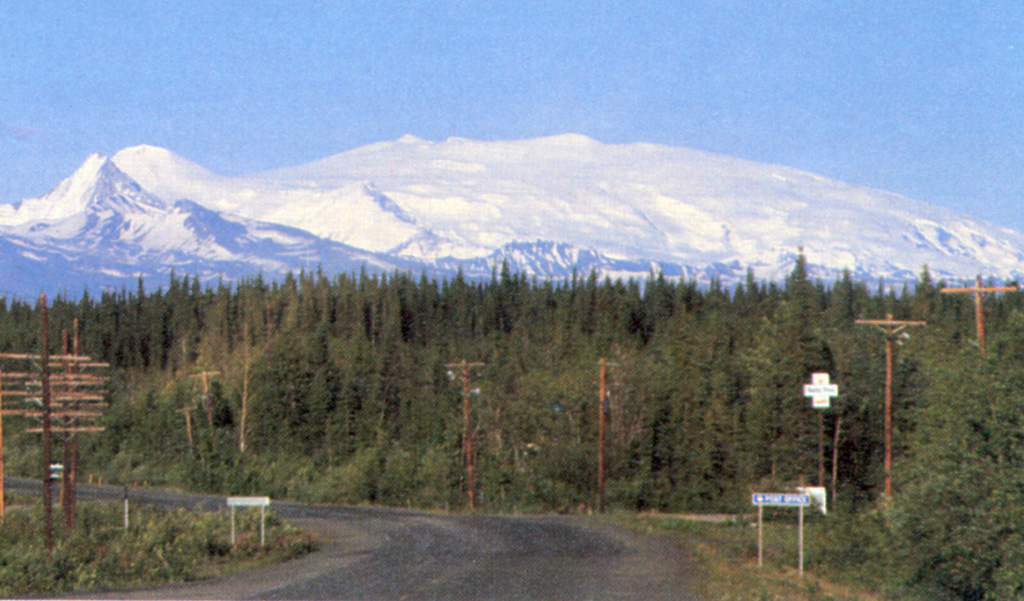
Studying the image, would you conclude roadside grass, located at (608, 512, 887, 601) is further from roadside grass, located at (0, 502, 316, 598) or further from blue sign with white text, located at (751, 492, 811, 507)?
roadside grass, located at (0, 502, 316, 598)

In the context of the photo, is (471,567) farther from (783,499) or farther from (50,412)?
(50,412)

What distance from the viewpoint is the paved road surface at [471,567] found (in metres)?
26.7

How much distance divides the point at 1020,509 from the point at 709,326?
79.1 meters

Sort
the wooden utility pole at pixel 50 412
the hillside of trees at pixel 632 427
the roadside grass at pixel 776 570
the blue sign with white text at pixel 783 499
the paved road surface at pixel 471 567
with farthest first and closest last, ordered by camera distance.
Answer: the wooden utility pole at pixel 50 412, the hillside of trees at pixel 632 427, the blue sign with white text at pixel 783 499, the paved road surface at pixel 471 567, the roadside grass at pixel 776 570

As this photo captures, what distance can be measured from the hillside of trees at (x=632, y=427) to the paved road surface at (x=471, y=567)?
6993 mm

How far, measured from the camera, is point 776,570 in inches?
1222

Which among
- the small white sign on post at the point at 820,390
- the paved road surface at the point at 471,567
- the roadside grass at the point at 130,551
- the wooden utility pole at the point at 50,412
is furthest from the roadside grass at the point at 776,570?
the wooden utility pole at the point at 50,412

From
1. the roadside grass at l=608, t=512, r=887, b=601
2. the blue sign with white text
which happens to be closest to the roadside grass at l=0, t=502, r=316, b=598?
the roadside grass at l=608, t=512, r=887, b=601

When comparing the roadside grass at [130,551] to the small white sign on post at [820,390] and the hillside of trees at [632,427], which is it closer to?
the small white sign on post at [820,390]

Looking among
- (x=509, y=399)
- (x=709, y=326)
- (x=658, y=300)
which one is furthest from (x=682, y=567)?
(x=658, y=300)

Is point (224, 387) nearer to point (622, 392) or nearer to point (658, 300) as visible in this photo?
point (622, 392)

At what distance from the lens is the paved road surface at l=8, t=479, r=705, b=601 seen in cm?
2673

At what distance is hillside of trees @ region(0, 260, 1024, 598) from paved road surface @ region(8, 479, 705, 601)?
6.99 m

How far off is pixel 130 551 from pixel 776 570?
18.0 m
